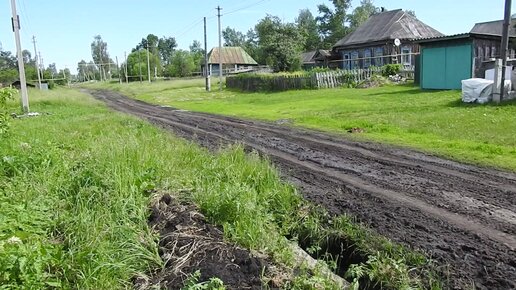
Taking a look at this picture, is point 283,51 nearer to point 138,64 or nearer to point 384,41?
point 384,41

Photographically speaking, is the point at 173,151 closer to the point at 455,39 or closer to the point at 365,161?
the point at 365,161

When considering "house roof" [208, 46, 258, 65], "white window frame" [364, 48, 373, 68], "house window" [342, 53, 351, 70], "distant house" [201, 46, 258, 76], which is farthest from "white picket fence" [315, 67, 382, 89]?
"house roof" [208, 46, 258, 65]

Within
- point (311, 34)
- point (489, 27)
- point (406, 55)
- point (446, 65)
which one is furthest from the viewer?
point (311, 34)

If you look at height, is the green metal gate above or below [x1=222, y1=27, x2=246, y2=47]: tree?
below

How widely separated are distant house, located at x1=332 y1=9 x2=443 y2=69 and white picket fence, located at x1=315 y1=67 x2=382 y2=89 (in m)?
6.12

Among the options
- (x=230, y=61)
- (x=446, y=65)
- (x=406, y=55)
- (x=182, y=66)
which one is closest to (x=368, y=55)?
(x=406, y=55)

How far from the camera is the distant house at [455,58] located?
2295 cm

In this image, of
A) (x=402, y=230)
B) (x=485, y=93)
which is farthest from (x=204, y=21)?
(x=402, y=230)

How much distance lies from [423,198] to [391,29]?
122 ft

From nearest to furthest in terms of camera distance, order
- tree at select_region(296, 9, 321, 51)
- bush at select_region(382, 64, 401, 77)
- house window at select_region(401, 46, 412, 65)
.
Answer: bush at select_region(382, 64, 401, 77) → house window at select_region(401, 46, 412, 65) → tree at select_region(296, 9, 321, 51)

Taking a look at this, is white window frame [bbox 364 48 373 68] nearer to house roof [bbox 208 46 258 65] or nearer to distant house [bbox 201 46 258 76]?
distant house [bbox 201 46 258 76]

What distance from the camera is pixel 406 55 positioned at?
125ft

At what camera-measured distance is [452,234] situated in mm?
4574

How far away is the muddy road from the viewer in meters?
4.02
